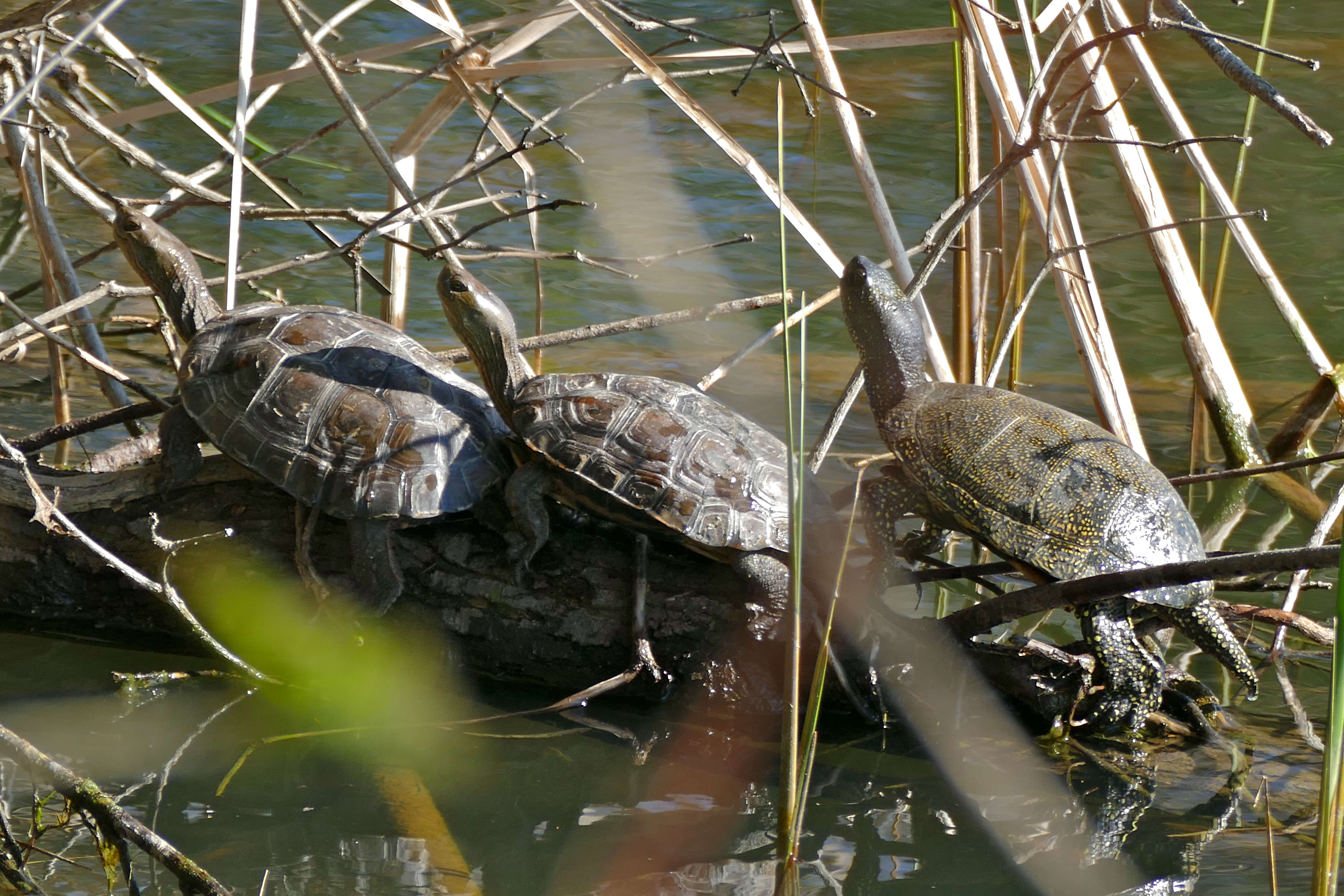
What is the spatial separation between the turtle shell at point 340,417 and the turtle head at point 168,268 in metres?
0.30

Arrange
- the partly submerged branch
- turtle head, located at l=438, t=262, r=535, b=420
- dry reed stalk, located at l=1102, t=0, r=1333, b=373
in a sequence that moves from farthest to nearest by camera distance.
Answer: dry reed stalk, located at l=1102, t=0, r=1333, b=373 < turtle head, located at l=438, t=262, r=535, b=420 < the partly submerged branch

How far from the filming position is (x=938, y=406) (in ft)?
9.03

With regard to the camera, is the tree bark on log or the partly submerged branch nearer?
the partly submerged branch

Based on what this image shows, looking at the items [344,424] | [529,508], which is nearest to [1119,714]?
[529,508]

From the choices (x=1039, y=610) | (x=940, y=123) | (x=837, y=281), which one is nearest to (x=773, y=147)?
(x=940, y=123)

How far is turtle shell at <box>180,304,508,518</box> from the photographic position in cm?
261

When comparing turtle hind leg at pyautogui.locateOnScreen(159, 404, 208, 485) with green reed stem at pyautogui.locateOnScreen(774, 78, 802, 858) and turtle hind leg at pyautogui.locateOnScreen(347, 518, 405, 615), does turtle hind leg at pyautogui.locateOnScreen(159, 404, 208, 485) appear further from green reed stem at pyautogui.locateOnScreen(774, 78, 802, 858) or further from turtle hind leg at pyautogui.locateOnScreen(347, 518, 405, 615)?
green reed stem at pyautogui.locateOnScreen(774, 78, 802, 858)

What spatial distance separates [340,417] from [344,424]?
19 millimetres

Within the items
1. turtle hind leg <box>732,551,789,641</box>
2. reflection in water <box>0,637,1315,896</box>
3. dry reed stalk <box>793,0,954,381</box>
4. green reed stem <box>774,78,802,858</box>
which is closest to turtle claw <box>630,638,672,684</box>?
reflection in water <box>0,637,1315,896</box>

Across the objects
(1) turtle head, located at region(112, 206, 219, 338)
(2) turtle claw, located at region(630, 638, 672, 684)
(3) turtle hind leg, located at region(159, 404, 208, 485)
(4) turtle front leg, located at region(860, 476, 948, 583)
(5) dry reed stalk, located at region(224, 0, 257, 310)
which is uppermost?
(5) dry reed stalk, located at region(224, 0, 257, 310)

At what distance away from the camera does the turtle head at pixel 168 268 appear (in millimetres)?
3066

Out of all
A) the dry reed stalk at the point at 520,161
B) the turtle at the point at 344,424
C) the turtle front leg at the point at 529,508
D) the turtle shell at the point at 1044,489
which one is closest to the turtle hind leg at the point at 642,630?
the turtle front leg at the point at 529,508

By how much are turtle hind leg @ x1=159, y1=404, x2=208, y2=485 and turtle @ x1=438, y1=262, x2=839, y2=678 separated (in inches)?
30.4

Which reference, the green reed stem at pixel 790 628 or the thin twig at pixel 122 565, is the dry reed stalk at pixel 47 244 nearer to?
the thin twig at pixel 122 565
